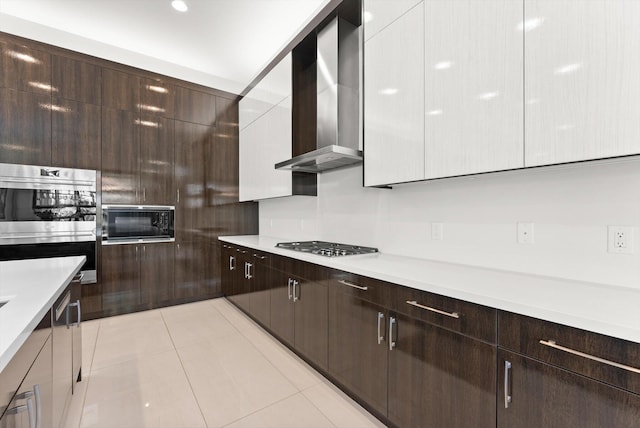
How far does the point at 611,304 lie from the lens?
1.00m

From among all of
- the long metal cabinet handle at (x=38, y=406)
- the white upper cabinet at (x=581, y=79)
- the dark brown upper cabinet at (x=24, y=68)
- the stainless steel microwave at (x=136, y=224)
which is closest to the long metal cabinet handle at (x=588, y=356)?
the white upper cabinet at (x=581, y=79)

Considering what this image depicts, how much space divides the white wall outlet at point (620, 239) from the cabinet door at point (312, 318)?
1.50 m

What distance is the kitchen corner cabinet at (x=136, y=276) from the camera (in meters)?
3.31

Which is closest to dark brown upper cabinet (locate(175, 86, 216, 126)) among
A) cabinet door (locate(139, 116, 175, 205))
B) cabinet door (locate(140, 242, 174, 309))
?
cabinet door (locate(139, 116, 175, 205))

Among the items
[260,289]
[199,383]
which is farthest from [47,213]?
[199,383]

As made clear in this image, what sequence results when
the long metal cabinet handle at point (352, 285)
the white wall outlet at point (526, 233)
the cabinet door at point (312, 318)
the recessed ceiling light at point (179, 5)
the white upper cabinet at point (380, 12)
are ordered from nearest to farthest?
the white wall outlet at point (526, 233), the long metal cabinet handle at point (352, 285), the white upper cabinet at point (380, 12), the cabinet door at point (312, 318), the recessed ceiling light at point (179, 5)

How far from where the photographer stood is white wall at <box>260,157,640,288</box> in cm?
125

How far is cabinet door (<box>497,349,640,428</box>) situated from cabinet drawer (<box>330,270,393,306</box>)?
59cm

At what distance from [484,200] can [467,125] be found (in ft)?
1.55

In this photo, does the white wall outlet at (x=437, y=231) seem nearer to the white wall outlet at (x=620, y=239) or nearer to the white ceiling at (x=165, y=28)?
the white wall outlet at (x=620, y=239)

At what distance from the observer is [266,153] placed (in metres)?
3.43

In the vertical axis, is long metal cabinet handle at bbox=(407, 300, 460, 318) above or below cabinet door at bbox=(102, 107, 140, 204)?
below

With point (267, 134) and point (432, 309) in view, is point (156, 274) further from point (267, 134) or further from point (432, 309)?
point (432, 309)

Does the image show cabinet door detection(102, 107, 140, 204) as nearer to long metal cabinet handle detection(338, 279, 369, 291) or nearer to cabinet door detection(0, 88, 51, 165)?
cabinet door detection(0, 88, 51, 165)
